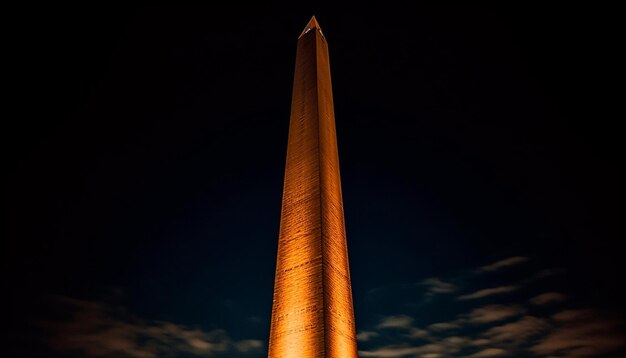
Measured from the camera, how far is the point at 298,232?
28.1 feet

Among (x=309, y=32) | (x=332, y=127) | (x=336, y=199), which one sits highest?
(x=309, y=32)

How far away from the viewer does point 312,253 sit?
797 cm

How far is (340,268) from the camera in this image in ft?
28.1

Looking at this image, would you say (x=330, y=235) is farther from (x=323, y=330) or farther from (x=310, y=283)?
(x=323, y=330)

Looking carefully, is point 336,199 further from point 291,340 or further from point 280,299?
point 291,340

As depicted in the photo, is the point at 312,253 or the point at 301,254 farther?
the point at 301,254

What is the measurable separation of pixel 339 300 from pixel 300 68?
657cm

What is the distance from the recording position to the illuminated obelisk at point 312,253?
24.4 feet

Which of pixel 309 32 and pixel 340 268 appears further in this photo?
pixel 309 32

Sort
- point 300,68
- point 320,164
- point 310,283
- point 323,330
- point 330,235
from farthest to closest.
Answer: point 300,68, point 320,164, point 330,235, point 310,283, point 323,330

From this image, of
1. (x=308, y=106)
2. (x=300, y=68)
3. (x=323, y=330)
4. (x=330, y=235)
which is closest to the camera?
(x=323, y=330)

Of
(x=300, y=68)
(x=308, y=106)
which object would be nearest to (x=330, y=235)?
(x=308, y=106)

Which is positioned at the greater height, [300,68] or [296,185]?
[300,68]

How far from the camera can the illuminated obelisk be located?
745 cm
